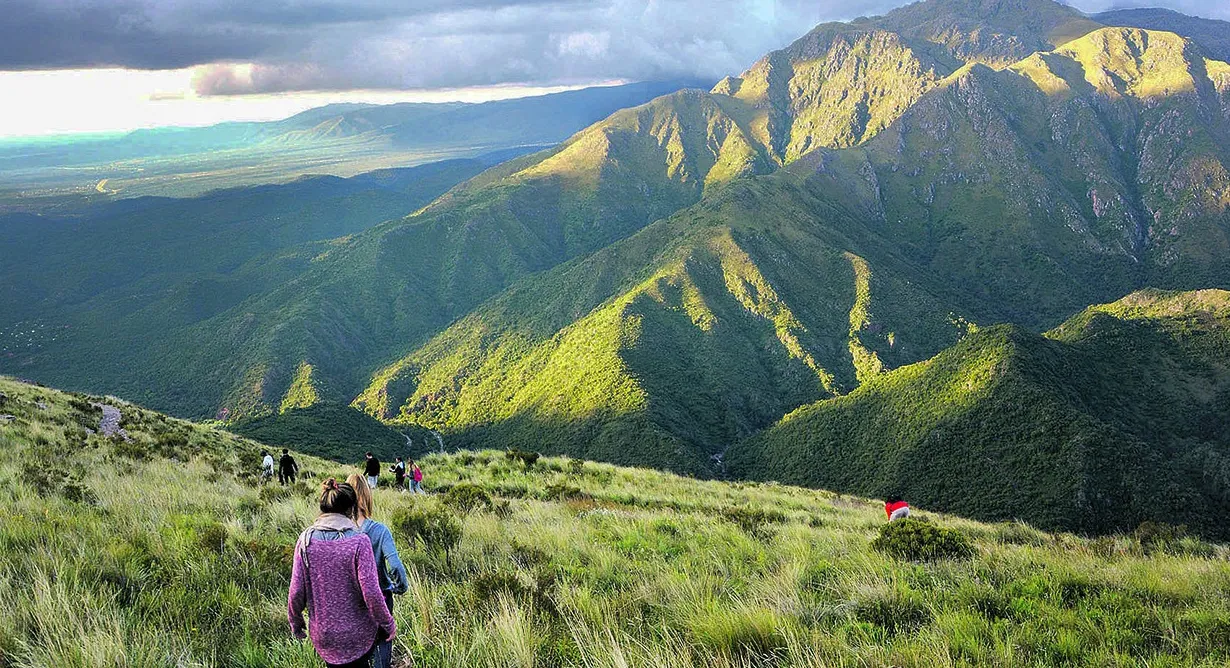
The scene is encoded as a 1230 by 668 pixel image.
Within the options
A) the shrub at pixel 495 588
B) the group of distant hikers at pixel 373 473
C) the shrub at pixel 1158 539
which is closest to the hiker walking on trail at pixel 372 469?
the group of distant hikers at pixel 373 473

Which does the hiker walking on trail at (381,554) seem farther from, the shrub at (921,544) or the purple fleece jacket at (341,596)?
the shrub at (921,544)

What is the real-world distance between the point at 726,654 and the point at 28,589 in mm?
7194

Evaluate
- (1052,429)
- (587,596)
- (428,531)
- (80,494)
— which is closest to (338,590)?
(587,596)

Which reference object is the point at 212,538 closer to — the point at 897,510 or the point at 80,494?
the point at 80,494

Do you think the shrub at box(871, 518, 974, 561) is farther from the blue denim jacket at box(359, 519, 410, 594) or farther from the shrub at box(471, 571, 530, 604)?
the blue denim jacket at box(359, 519, 410, 594)

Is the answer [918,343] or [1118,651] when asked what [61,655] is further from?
[918,343]

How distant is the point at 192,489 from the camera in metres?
13.8

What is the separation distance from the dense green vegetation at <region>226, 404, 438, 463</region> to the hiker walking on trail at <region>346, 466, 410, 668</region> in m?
63.1

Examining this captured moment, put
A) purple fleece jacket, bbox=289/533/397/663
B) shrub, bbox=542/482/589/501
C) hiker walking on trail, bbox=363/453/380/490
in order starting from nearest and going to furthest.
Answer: purple fleece jacket, bbox=289/533/397/663, shrub, bbox=542/482/589/501, hiker walking on trail, bbox=363/453/380/490

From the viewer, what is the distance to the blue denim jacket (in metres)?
5.18

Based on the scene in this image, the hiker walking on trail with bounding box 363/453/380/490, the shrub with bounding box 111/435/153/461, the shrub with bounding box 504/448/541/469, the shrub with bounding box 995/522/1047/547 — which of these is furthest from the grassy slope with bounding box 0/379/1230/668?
the shrub with bounding box 504/448/541/469

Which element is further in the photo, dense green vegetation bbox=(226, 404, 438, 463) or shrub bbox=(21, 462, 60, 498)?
dense green vegetation bbox=(226, 404, 438, 463)

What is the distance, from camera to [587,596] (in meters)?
6.78

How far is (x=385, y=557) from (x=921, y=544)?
9881 millimetres
